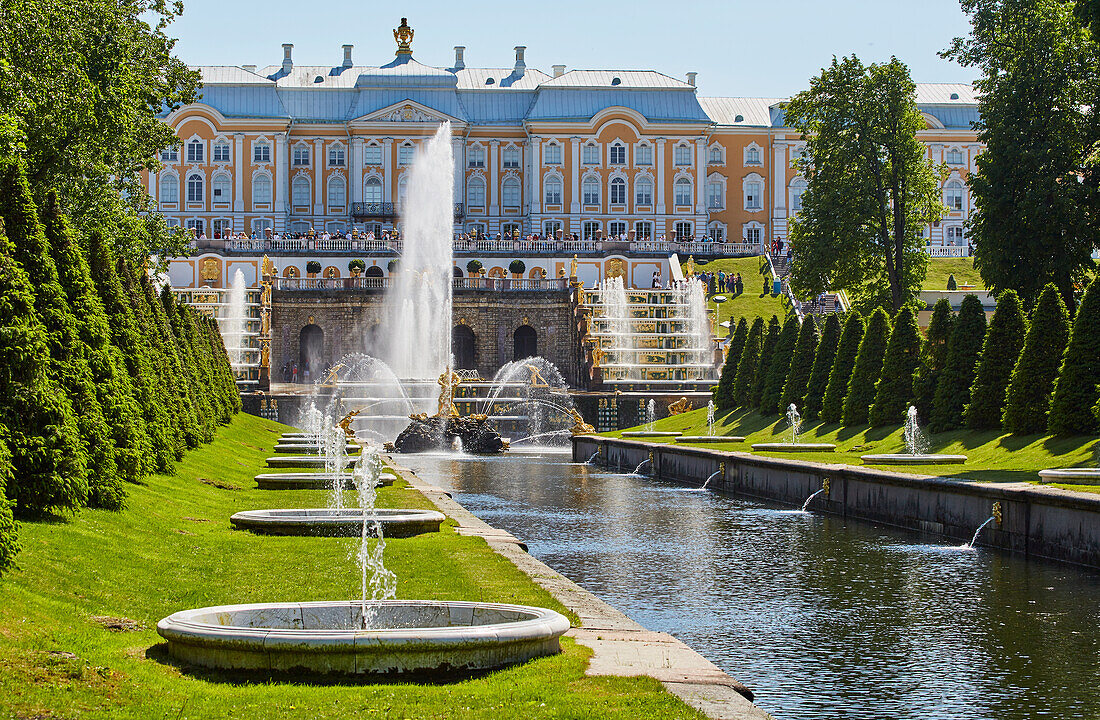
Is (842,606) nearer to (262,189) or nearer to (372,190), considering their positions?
(372,190)

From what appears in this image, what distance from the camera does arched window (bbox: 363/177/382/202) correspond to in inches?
3524

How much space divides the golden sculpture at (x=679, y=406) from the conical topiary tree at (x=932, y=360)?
18.5 metres

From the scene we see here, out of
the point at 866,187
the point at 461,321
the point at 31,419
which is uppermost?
the point at 866,187

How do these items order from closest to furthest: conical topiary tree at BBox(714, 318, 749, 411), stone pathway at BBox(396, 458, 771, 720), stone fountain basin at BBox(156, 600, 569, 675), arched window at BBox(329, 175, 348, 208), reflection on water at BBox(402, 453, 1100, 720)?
stone pathway at BBox(396, 458, 771, 720)
stone fountain basin at BBox(156, 600, 569, 675)
reflection on water at BBox(402, 453, 1100, 720)
conical topiary tree at BBox(714, 318, 749, 411)
arched window at BBox(329, 175, 348, 208)

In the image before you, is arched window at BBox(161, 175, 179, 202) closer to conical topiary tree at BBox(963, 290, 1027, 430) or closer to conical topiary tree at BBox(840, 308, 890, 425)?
conical topiary tree at BBox(840, 308, 890, 425)

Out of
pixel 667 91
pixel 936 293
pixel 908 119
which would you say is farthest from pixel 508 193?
pixel 908 119

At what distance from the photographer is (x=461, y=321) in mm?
63594

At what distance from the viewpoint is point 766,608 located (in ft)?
46.0

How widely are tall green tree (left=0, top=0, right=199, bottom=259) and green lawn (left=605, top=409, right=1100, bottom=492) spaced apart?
14.1 meters

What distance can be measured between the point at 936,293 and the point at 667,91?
31.4 metres

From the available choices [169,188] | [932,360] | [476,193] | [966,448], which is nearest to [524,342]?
[476,193]

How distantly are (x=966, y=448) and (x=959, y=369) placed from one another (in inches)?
131

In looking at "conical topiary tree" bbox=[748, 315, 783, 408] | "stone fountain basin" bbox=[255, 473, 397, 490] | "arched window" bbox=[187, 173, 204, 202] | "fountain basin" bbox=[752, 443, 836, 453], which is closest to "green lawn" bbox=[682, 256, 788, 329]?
"conical topiary tree" bbox=[748, 315, 783, 408]

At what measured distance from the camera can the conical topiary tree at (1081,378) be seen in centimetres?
2306
